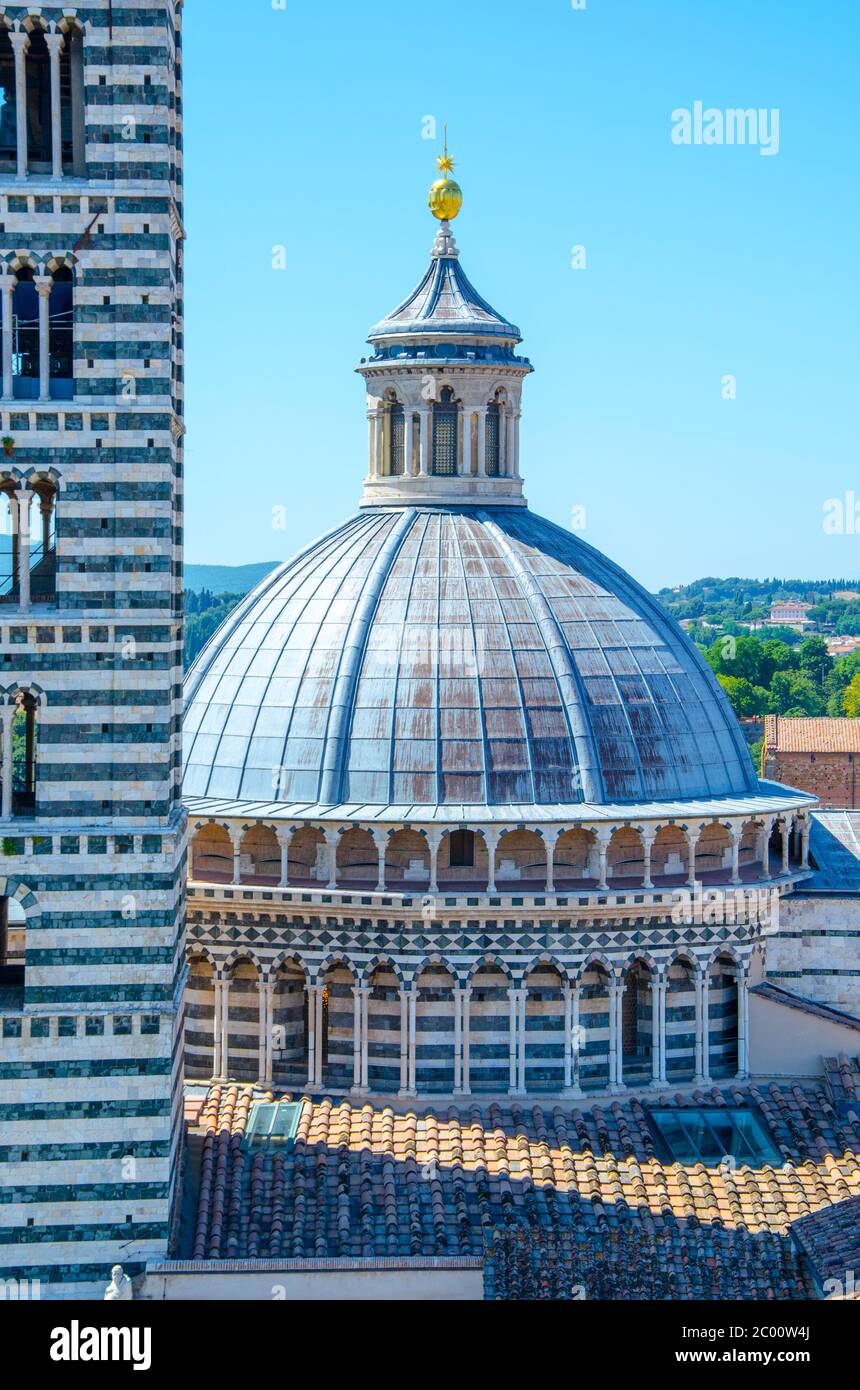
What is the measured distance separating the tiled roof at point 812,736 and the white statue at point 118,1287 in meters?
65.9

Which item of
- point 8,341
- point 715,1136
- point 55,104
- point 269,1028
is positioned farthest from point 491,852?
point 55,104

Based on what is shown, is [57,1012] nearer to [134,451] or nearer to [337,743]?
[134,451]

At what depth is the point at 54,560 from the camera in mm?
39719

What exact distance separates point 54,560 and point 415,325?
16.6 metres

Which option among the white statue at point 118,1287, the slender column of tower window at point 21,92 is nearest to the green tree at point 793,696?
the slender column of tower window at point 21,92

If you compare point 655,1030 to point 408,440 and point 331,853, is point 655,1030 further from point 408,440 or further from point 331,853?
point 408,440

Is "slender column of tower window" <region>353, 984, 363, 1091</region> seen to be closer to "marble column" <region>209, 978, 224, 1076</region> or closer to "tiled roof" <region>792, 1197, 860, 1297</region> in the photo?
"marble column" <region>209, 978, 224, 1076</region>

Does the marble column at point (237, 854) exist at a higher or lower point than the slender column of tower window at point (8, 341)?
lower

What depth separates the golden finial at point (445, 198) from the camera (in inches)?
2208

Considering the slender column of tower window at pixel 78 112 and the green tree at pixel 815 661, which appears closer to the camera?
the slender column of tower window at pixel 78 112

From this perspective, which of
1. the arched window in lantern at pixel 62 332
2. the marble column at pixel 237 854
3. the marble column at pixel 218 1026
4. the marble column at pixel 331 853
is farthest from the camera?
the marble column at pixel 218 1026

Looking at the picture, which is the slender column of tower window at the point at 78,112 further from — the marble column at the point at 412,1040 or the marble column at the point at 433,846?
the marble column at the point at 412,1040

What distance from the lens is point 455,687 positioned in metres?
49.2
